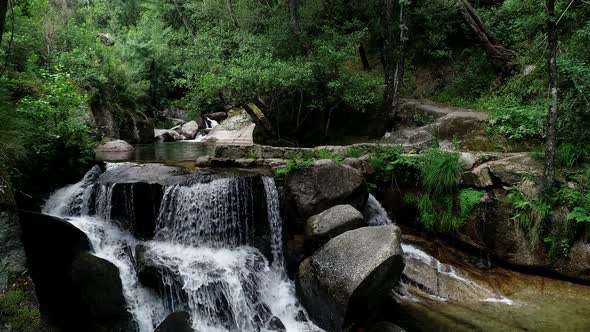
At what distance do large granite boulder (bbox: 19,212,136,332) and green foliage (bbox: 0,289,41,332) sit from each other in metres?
1.21

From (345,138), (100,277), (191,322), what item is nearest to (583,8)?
(345,138)

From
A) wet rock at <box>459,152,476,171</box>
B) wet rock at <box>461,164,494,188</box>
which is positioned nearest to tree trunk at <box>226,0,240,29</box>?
wet rock at <box>459,152,476,171</box>

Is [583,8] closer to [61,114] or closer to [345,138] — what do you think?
[345,138]

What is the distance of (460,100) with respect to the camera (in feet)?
43.7

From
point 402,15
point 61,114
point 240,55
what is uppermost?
point 402,15

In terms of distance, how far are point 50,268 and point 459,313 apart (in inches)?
258

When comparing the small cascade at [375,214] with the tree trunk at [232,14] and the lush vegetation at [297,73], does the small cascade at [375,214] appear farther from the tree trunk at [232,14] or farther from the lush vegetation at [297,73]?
the tree trunk at [232,14]

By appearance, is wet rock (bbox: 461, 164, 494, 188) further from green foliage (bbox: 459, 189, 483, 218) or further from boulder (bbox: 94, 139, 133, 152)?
boulder (bbox: 94, 139, 133, 152)

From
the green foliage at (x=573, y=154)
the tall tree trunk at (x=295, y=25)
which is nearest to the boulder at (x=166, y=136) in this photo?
the tall tree trunk at (x=295, y=25)

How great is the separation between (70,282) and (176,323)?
174cm

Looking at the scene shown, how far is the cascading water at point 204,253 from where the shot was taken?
623 centimetres

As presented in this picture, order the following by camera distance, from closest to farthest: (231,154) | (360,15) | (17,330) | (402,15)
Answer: (17,330)
(231,154)
(402,15)
(360,15)

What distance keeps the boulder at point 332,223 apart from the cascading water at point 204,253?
109 centimetres

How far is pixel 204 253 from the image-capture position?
7.34m
